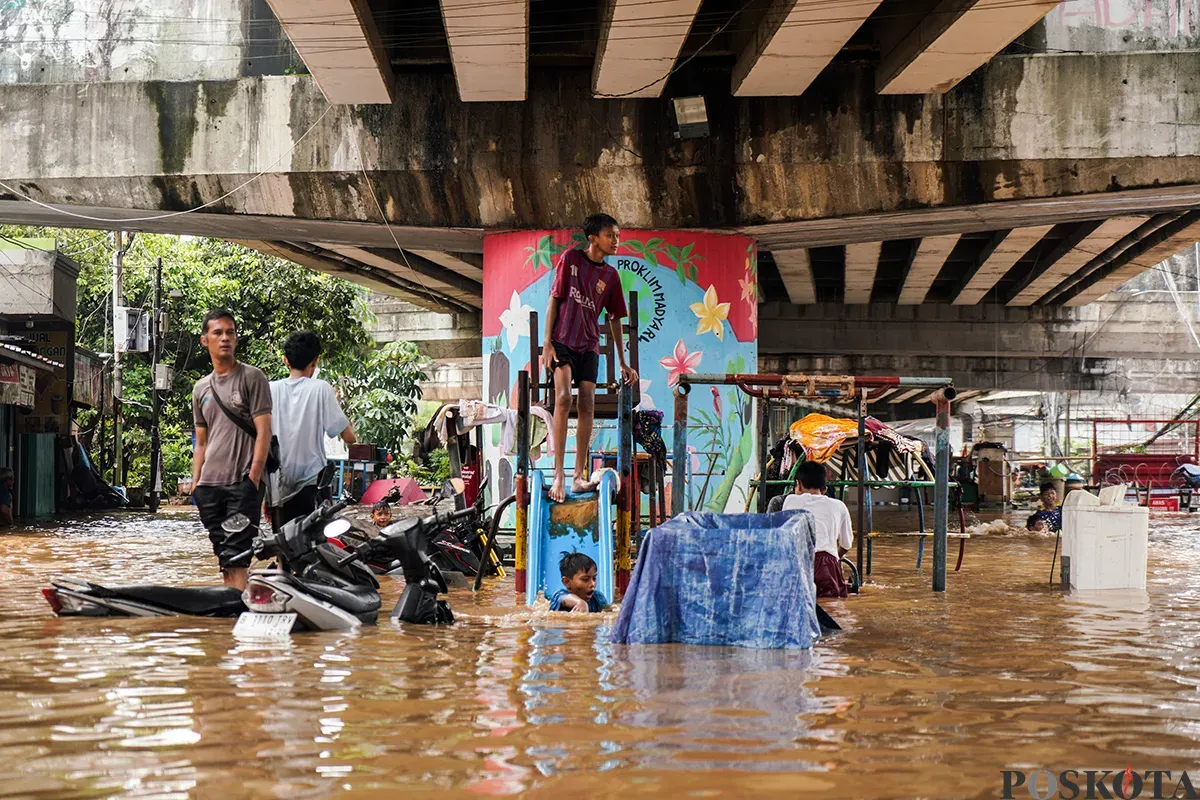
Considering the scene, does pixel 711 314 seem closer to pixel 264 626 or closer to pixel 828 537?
pixel 828 537

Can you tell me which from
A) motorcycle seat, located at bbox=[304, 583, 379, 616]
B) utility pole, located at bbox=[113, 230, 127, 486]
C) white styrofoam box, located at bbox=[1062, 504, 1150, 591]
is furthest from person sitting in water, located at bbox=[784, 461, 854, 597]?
utility pole, located at bbox=[113, 230, 127, 486]

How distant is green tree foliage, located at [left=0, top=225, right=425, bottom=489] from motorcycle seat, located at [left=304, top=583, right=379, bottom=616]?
74.0ft

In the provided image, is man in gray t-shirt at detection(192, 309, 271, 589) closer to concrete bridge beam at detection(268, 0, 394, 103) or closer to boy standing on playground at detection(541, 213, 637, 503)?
boy standing on playground at detection(541, 213, 637, 503)

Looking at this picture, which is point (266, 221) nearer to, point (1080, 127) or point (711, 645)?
point (1080, 127)

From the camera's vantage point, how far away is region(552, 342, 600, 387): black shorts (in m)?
8.93

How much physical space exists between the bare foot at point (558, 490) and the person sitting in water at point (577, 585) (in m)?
0.81

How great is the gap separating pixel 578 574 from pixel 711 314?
28.0 feet

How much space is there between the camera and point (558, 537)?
8.80m

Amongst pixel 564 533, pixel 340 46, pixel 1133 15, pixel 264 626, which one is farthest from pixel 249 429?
pixel 1133 15

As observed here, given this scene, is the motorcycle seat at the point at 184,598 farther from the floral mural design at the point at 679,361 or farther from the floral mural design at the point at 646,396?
the floral mural design at the point at 679,361

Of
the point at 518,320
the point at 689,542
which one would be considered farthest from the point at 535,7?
the point at 689,542

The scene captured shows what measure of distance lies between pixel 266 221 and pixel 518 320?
3.29 m

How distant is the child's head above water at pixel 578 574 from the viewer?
7953mm

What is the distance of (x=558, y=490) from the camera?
28.8ft
